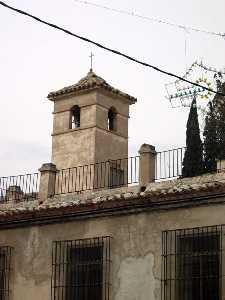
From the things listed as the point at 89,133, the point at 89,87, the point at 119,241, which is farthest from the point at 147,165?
the point at 89,87

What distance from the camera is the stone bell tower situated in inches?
1189

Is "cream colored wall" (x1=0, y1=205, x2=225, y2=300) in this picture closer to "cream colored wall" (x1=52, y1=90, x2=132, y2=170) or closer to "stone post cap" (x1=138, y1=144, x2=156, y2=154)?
"stone post cap" (x1=138, y1=144, x2=156, y2=154)

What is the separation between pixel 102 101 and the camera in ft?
100

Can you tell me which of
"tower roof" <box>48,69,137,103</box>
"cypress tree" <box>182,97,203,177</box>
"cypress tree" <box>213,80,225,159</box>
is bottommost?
"cypress tree" <box>182,97,203,177</box>

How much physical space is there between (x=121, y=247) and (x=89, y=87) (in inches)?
685

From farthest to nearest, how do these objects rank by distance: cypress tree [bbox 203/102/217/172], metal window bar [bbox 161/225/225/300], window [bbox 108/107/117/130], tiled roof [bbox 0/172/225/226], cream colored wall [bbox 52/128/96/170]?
window [bbox 108/107/117/130] < cream colored wall [bbox 52/128/96/170] < cypress tree [bbox 203/102/217/172] < tiled roof [bbox 0/172/225/226] < metal window bar [bbox 161/225/225/300]

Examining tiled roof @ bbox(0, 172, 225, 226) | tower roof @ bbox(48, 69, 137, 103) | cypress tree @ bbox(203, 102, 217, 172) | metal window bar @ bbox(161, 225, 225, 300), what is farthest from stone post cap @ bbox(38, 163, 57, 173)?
tower roof @ bbox(48, 69, 137, 103)

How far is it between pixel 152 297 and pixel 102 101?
1823 centimetres

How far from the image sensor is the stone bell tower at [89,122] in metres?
30.2

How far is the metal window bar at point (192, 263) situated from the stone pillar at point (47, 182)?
10.9 ft

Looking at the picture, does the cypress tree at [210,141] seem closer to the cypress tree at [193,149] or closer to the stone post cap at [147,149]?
the cypress tree at [193,149]

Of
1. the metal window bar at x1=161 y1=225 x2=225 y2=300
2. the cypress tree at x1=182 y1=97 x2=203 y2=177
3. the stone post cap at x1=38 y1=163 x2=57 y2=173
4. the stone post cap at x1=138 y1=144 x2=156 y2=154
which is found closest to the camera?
the metal window bar at x1=161 y1=225 x2=225 y2=300

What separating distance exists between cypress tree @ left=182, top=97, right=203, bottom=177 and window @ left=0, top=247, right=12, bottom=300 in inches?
383

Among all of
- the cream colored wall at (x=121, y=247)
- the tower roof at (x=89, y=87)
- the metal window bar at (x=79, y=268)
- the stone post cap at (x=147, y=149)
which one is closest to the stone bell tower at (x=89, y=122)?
the tower roof at (x=89, y=87)
